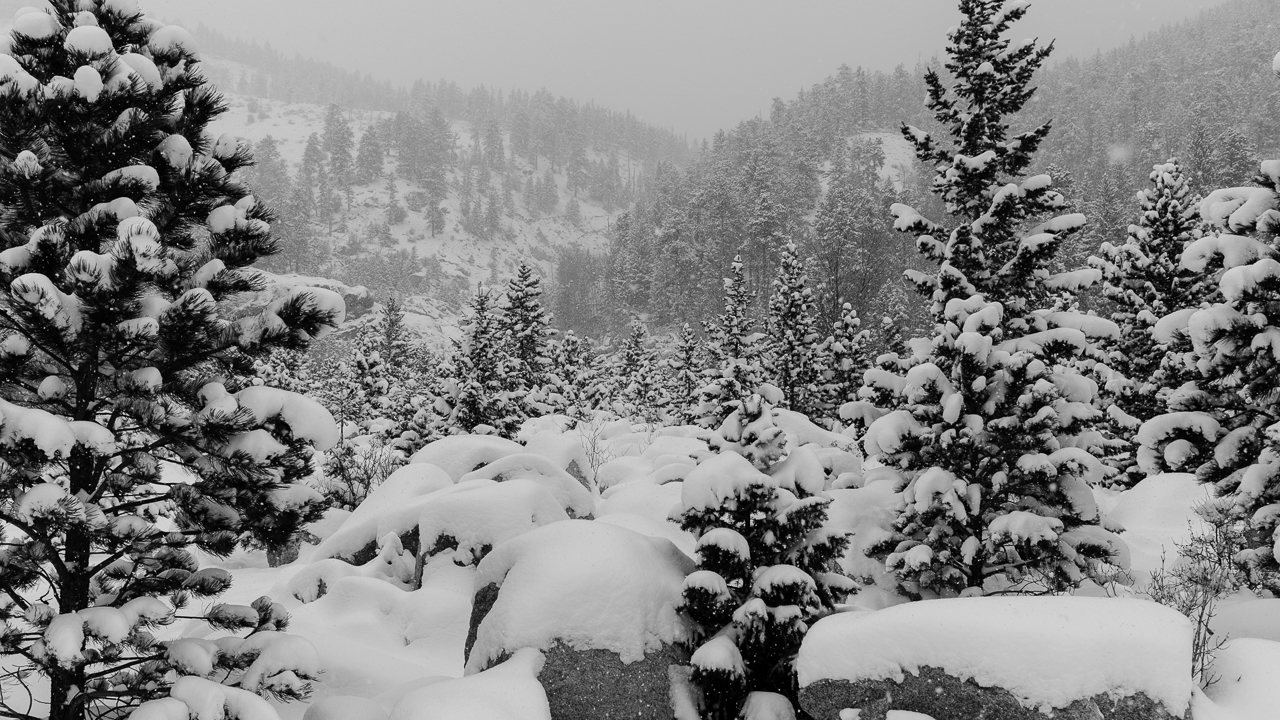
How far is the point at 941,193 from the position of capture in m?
10.2

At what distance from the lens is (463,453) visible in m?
14.6

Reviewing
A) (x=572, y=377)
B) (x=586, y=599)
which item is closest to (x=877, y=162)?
(x=572, y=377)

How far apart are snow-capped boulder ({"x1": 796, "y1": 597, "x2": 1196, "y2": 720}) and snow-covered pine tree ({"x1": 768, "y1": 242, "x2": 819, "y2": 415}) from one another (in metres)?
18.0

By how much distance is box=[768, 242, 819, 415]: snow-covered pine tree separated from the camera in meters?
23.2

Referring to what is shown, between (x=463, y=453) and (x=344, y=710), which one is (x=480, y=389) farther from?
(x=344, y=710)

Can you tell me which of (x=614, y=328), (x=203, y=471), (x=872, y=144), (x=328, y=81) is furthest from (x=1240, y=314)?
(x=328, y=81)

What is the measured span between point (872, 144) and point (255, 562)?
8375 cm

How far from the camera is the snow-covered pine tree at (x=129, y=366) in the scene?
4.70 metres

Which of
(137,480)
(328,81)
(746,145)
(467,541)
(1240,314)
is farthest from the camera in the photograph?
(328,81)

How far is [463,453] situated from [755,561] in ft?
29.9

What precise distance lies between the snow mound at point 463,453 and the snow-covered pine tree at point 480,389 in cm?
755

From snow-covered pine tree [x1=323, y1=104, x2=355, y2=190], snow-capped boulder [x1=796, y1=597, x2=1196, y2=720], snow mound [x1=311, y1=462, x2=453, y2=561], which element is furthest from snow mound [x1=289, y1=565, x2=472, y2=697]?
snow-covered pine tree [x1=323, y1=104, x2=355, y2=190]

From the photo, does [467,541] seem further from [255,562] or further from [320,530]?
[255,562]

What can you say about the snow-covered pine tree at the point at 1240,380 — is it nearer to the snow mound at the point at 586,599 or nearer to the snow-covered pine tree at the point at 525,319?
the snow mound at the point at 586,599
